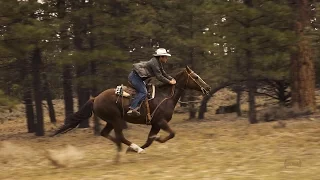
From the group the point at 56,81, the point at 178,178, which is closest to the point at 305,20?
the point at 178,178

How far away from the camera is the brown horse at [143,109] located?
1167 cm

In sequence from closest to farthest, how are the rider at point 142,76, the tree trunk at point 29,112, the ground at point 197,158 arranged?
the ground at point 197,158
the rider at point 142,76
the tree trunk at point 29,112

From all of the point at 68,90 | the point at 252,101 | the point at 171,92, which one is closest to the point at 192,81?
the point at 171,92

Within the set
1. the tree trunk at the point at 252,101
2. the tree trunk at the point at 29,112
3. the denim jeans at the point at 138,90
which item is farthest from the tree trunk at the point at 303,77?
the tree trunk at the point at 29,112

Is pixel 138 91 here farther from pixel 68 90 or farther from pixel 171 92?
pixel 68 90

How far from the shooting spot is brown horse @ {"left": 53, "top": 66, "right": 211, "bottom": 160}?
1167cm

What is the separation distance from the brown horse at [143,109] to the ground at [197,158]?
644 millimetres

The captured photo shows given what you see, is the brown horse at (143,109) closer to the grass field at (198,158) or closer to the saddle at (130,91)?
the saddle at (130,91)

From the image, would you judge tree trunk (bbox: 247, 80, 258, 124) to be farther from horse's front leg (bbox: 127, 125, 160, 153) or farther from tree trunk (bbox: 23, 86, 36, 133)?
tree trunk (bbox: 23, 86, 36, 133)

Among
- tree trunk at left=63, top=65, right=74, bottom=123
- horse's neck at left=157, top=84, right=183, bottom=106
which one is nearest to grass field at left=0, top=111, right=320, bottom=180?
horse's neck at left=157, top=84, right=183, bottom=106

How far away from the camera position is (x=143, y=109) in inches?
462

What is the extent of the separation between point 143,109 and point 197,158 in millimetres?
1948

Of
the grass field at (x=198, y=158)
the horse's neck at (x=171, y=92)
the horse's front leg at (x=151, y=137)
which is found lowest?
the grass field at (x=198, y=158)

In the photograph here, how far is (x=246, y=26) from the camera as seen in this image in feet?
60.2
